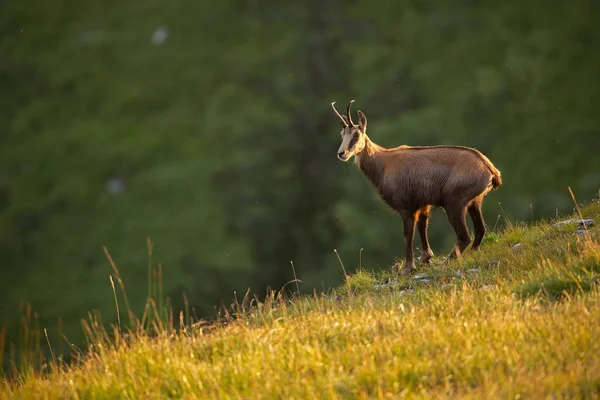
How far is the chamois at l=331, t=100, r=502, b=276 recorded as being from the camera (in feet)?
41.1

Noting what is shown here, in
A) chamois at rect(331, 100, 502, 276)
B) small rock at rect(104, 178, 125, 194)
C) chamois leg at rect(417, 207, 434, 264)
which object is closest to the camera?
chamois at rect(331, 100, 502, 276)

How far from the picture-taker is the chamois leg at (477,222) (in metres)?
13.0

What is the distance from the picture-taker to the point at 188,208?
5072 centimetres

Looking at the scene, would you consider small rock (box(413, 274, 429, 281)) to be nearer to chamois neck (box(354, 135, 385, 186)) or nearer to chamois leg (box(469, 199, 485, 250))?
chamois leg (box(469, 199, 485, 250))

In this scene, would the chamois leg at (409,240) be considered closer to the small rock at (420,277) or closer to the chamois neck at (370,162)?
the small rock at (420,277)

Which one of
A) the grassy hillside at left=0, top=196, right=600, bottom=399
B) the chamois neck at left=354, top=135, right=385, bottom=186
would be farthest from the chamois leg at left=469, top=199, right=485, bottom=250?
the grassy hillside at left=0, top=196, right=600, bottom=399

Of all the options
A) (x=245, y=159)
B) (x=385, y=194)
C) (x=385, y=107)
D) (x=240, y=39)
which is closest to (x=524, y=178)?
(x=385, y=107)

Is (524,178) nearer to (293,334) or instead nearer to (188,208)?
(188,208)

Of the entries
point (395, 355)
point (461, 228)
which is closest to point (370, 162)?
point (461, 228)

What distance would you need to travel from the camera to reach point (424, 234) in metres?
13.5

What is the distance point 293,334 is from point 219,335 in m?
0.92

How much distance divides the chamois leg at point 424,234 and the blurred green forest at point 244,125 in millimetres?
27397

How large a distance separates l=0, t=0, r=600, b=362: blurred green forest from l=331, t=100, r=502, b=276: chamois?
27597 millimetres

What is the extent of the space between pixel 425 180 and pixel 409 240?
1110mm
